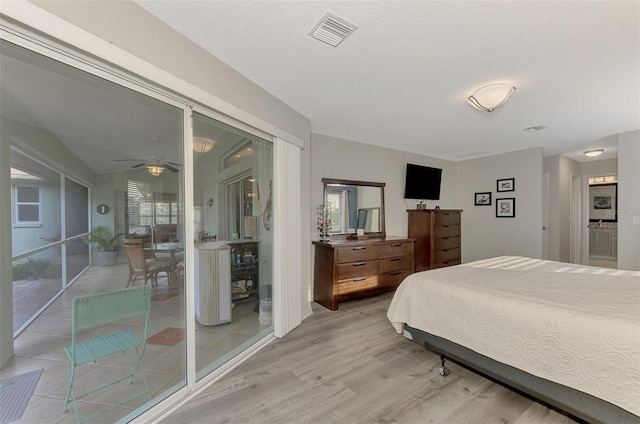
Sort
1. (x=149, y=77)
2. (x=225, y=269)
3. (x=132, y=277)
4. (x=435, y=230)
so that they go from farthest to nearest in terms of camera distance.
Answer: (x=435, y=230) → (x=225, y=269) → (x=132, y=277) → (x=149, y=77)

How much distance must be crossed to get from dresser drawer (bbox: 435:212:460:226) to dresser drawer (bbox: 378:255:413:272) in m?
1.09

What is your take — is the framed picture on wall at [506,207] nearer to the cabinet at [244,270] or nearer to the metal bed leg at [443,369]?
the metal bed leg at [443,369]

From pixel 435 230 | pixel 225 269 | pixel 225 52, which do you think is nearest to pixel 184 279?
pixel 225 269

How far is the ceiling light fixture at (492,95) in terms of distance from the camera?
2334mm

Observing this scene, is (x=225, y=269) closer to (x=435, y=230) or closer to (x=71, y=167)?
(x=71, y=167)

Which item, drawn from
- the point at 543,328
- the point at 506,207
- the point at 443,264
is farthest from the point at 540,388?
the point at 506,207

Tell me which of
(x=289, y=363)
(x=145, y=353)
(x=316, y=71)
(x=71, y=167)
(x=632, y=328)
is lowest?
(x=289, y=363)

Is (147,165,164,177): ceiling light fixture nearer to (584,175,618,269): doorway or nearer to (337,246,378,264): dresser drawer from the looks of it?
(337,246,378,264): dresser drawer

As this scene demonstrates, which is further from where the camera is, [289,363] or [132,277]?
[289,363]

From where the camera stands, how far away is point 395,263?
12.9 ft

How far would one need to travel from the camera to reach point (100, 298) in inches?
61.6

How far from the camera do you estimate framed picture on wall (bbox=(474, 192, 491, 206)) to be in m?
5.35

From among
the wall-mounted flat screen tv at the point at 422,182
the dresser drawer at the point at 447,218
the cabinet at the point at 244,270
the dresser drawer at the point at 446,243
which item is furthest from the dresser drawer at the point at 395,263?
the cabinet at the point at 244,270

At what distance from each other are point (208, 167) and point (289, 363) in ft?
5.82
